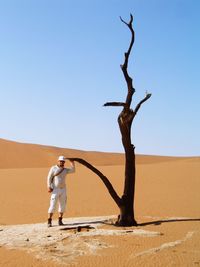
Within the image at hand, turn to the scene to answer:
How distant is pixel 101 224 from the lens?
9.48 metres

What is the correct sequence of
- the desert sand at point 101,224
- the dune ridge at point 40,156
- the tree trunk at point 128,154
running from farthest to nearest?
1. the dune ridge at point 40,156
2. the tree trunk at point 128,154
3. the desert sand at point 101,224

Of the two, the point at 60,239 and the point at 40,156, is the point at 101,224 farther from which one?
the point at 40,156

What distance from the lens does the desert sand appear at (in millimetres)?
6816

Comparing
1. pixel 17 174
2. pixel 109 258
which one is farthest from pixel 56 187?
pixel 17 174

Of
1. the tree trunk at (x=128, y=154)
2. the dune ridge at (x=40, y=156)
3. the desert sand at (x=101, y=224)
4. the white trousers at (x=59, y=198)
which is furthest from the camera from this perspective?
the dune ridge at (x=40, y=156)

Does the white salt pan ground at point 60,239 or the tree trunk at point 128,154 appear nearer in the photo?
the white salt pan ground at point 60,239

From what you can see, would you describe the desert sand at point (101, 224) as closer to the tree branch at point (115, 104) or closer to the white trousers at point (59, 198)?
the white trousers at point (59, 198)

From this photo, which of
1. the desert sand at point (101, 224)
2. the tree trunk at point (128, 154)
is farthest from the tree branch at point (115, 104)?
the desert sand at point (101, 224)

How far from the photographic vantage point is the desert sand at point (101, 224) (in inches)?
268

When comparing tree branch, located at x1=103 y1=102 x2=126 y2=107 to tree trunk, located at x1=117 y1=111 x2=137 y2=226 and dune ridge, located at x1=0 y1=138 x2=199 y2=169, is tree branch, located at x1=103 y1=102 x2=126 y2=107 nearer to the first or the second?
tree trunk, located at x1=117 y1=111 x2=137 y2=226

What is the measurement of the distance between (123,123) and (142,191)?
1011 centimetres

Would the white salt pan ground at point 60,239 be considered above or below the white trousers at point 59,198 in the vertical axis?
below

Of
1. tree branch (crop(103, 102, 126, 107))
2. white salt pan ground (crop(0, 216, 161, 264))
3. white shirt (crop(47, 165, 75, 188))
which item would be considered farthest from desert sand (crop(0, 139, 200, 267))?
tree branch (crop(103, 102, 126, 107))

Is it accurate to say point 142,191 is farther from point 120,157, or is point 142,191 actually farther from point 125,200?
point 120,157
